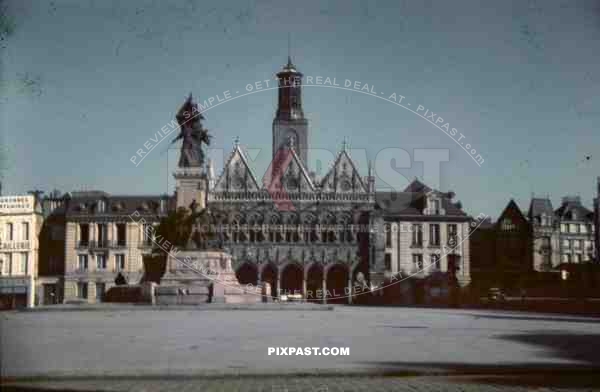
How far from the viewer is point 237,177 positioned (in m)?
63.3

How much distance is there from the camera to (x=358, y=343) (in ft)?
48.7

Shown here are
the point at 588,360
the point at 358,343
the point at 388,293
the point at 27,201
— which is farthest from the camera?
the point at 388,293

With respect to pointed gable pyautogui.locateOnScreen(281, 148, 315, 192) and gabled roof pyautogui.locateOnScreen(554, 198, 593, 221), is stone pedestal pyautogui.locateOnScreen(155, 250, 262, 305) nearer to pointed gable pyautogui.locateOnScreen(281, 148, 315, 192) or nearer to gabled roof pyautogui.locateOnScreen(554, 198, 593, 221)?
gabled roof pyautogui.locateOnScreen(554, 198, 593, 221)

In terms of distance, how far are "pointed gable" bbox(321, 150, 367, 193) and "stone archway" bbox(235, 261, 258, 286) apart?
8736mm

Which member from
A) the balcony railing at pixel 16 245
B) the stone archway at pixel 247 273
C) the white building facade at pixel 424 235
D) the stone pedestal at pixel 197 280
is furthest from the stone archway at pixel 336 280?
the balcony railing at pixel 16 245

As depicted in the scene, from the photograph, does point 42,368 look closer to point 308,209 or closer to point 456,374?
point 456,374

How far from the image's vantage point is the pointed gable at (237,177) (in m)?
62.9

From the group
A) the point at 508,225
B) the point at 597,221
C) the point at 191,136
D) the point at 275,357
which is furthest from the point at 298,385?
the point at 508,225

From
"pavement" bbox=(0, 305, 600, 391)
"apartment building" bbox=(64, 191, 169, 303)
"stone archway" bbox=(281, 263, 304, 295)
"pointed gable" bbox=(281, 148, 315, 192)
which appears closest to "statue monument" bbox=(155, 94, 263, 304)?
"pavement" bbox=(0, 305, 600, 391)

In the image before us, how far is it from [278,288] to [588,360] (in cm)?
4758

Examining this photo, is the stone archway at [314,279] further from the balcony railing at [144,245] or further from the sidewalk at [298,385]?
the sidewalk at [298,385]

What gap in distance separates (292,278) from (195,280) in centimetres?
3029

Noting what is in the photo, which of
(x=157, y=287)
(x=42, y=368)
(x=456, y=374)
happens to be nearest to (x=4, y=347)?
(x=42, y=368)

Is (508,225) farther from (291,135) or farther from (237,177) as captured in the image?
(237,177)
